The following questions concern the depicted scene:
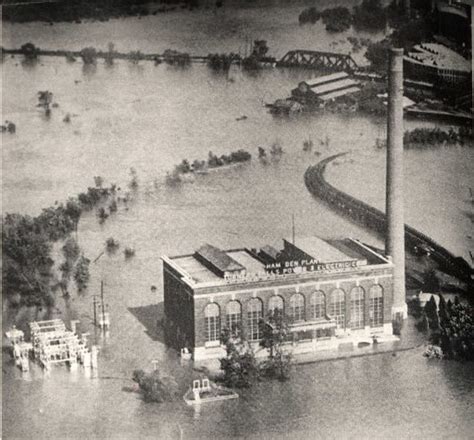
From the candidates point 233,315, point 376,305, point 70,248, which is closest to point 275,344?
point 233,315

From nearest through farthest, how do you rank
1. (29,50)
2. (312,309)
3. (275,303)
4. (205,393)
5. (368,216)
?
(29,50) → (205,393) → (275,303) → (312,309) → (368,216)

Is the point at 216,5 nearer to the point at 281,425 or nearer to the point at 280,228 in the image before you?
the point at 280,228

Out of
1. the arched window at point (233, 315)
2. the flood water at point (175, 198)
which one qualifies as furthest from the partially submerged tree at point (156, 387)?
the arched window at point (233, 315)

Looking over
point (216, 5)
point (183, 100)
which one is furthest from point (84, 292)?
point (216, 5)

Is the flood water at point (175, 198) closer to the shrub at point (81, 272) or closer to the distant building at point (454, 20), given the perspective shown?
the shrub at point (81, 272)

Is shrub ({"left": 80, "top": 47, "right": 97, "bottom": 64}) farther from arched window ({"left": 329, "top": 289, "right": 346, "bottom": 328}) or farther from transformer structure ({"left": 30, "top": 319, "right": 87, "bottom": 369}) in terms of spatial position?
arched window ({"left": 329, "top": 289, "right": 346, "bottom": 328})

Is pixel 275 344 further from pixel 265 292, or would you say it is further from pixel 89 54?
pixel 89 54

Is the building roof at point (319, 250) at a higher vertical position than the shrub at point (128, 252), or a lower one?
lower
